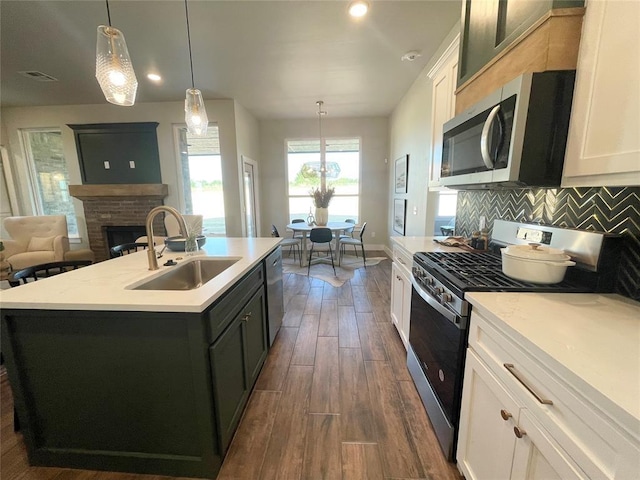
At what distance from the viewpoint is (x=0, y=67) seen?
3076 mm

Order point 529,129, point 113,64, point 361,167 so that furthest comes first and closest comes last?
1. point 361,167
2. point 113,64
3. point 529,129

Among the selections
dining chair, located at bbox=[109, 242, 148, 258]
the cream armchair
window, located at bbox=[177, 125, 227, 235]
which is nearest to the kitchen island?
dining chair, located at bbox=[109, 242, 148, 258]

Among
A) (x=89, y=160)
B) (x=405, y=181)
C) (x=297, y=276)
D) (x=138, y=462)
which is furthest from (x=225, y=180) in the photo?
(x=138, y=462)

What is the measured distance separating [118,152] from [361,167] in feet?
15.0

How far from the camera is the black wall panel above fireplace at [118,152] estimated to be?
4441 millimetres

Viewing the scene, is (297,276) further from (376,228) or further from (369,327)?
(376,228)

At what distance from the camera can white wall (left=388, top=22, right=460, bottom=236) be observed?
3.12 meters

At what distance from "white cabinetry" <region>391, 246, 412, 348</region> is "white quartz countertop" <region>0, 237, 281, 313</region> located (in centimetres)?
114

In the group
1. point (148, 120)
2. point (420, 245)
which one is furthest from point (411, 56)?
point (148, 120)

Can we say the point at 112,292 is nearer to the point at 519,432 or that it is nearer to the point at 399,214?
the point at 519,432

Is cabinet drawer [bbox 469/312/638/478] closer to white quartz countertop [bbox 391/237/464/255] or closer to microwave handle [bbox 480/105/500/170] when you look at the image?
microwave handle [bbox 480/105/500/170]

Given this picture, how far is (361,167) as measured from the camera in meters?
5.69

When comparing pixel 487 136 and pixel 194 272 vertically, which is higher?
pixel 487 136

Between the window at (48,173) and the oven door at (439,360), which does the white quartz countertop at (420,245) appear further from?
the window at (48,173)
